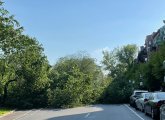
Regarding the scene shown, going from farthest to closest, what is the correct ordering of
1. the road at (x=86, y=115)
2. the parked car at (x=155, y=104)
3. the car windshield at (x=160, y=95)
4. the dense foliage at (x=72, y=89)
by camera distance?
the dense foliage at (x=72, y=89) → the road at (x=86, y=115) → the car windshield at (x=160, y=95) → the parked car at (x=155, y=104)

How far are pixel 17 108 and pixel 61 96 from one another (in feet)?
14.8

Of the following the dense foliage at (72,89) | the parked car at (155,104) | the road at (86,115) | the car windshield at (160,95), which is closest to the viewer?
the parked car at (155,104)

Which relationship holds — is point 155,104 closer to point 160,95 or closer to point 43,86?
point 160,95

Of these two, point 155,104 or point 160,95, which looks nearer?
point 155,104

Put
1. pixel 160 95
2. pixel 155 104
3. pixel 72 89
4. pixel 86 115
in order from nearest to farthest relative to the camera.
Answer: pixel 155 104, pixel 160 95, pixel 86 115, pixel 72 89

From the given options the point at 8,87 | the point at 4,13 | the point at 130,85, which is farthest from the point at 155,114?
the point at 130,85

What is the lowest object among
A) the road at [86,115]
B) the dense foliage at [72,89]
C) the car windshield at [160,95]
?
the road at [86,115]

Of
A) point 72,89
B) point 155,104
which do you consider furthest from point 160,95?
point 72,89

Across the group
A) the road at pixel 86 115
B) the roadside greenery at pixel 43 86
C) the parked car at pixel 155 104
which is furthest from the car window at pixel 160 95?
the roadside greenery at pixel 43 86

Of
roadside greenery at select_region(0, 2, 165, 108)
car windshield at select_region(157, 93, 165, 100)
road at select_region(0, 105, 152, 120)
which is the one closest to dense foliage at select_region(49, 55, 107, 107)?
roadside greenery at select_region(0, 2, 165, 108)

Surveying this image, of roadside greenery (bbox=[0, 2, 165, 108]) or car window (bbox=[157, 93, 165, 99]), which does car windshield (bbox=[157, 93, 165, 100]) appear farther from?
roadside greenery (bbox=[0, 2, 165, 108])

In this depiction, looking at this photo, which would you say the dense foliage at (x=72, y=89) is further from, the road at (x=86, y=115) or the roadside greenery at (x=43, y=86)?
the road at (x=86, y=115)

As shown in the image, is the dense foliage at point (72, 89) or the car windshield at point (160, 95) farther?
the dense foliage at point (72, 89)

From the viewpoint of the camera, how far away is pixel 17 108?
43438mm
